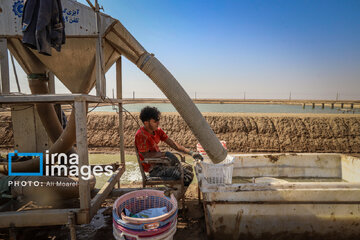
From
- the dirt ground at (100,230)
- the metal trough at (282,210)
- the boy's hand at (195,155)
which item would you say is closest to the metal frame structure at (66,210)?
the dirt ground at (100,230)

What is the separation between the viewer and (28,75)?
3.41 meters

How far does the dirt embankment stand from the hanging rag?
7227mm

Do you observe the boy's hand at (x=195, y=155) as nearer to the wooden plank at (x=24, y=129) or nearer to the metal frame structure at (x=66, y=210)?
the metal frame structure at (x=66, y=210)

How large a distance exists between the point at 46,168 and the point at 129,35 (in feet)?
9.31

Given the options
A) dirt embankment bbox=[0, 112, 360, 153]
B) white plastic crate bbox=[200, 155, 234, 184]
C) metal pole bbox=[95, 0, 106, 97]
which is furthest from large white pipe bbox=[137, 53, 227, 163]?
dirt embankment bbox=[0, 112, 360, 153]

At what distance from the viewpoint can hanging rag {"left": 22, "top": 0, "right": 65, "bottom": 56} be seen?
7.01 ft

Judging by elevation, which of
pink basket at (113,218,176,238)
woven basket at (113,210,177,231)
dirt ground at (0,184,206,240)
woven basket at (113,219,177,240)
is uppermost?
woven basket at (113,210,177,231)

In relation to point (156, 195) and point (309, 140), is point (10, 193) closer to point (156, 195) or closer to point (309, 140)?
point (156, 195)

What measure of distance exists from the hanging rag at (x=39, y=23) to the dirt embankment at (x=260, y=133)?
7227 millimetres

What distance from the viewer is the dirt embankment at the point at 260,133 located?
9.27m

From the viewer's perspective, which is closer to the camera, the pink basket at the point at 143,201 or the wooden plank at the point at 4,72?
the pink basket at the point at 143,201

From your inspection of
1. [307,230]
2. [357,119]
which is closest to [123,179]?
[307,230]

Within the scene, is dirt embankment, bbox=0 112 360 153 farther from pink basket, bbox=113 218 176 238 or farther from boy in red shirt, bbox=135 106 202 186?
pink basket, bbox=113 218 176 238

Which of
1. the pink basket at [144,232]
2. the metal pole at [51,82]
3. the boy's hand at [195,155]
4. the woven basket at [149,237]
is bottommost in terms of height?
the woven basket at [149,237]
